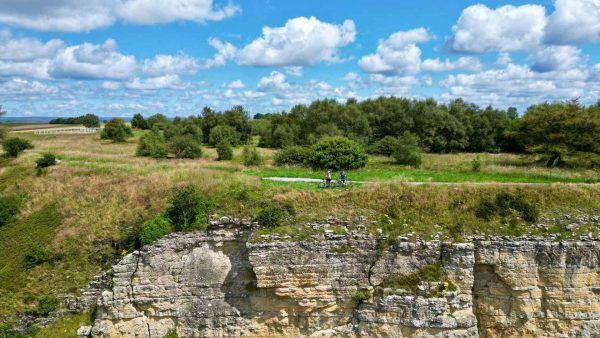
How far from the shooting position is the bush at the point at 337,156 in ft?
113

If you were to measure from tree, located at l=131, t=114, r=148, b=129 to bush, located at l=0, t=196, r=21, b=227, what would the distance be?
62574 mm

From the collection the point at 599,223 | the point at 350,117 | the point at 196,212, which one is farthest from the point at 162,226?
the point at 350,117

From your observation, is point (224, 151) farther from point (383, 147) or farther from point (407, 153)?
point (407, 153)

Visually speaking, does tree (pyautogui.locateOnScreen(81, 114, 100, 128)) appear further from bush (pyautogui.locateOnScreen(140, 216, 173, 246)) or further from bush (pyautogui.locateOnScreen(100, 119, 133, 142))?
bush (pyautogui.locateOnScreen(140, 216, 173, 246))

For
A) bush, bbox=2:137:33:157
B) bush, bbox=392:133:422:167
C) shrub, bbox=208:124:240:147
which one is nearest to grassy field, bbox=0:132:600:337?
bush, bbox=392:133:422:167

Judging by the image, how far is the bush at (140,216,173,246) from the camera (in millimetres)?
20906

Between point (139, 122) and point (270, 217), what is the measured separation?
7785cm

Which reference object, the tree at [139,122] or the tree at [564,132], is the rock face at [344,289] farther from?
the tree at [139,122]

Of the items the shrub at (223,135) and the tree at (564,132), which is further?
the shrub at (223,135)

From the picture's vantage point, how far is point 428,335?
19.2 m

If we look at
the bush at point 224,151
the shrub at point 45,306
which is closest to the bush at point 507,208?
the shrub at point 45,306

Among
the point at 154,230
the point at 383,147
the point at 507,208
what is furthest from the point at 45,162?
the point at 507,208

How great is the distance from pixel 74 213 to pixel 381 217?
19.4m

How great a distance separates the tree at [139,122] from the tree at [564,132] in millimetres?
76616
